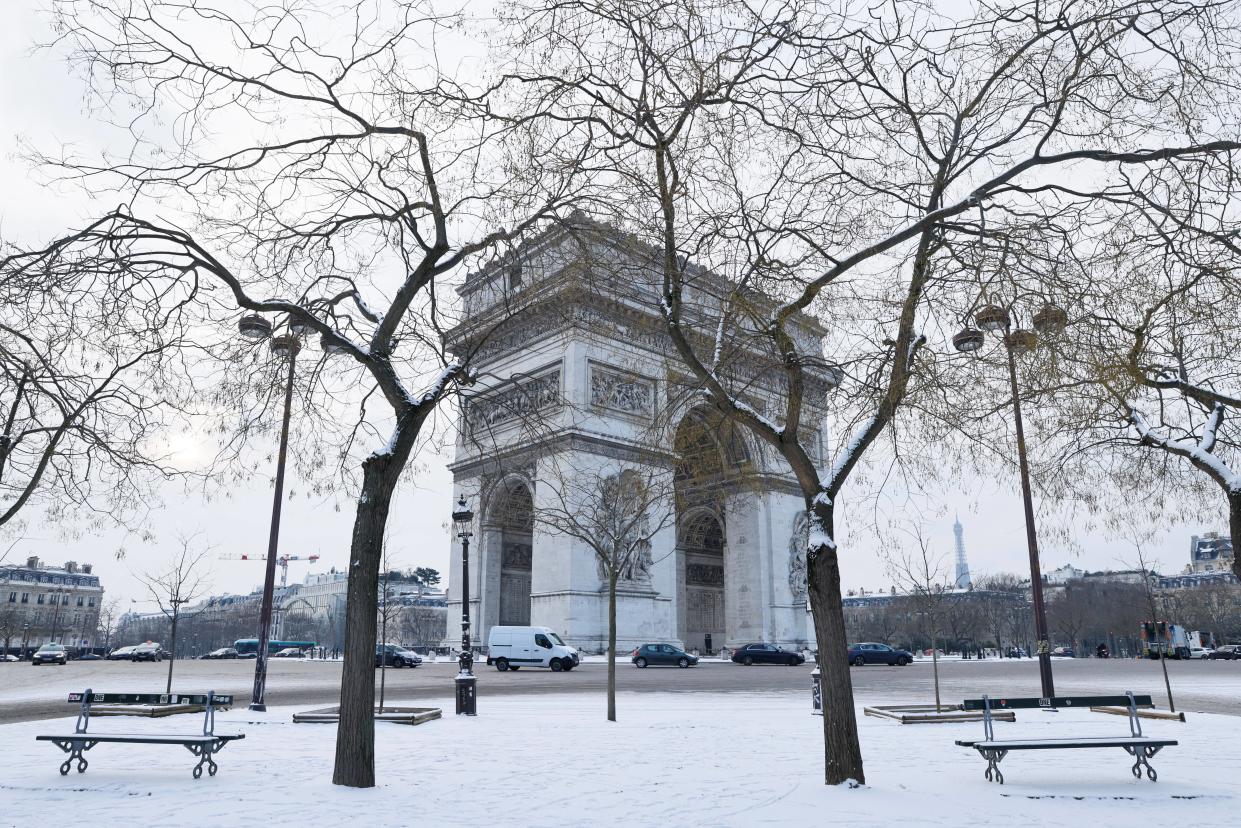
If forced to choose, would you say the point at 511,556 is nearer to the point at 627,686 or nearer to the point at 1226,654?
the point at 627,686

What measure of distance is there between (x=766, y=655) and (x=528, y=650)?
1023 centimetres

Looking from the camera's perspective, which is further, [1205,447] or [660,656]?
[660,656]

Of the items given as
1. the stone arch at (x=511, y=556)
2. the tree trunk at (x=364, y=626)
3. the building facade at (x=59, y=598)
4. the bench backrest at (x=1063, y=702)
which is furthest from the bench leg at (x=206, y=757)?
the building facade at (x=59, y=598)

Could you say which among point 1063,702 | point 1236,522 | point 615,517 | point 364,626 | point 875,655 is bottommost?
point 875,655

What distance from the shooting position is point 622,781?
8484 millimetres

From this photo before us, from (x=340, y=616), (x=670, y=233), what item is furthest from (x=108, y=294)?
(x=340, y=616)

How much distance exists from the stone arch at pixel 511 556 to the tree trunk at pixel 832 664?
29389mm

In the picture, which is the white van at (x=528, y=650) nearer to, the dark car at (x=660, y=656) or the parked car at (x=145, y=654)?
the dark car at (x=660, y=656)

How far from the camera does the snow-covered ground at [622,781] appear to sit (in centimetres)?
691

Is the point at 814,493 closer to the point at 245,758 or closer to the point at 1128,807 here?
the point at 1128,807

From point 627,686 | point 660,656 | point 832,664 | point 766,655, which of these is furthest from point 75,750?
point 766,655

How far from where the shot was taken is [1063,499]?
14078mm

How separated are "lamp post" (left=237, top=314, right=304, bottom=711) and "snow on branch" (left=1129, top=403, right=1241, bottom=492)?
34.6ft

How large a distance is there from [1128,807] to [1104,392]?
6185mm
